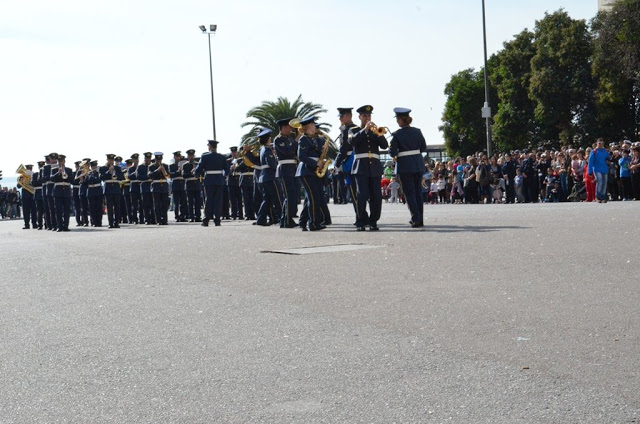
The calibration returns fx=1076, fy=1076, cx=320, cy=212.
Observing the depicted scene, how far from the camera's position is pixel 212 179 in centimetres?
2627

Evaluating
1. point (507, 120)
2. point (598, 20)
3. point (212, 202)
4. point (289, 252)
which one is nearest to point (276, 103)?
point (507, 120)

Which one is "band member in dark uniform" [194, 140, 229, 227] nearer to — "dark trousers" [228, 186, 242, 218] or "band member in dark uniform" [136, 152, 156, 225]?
"dark trousers" [228, 186, 242, 218]

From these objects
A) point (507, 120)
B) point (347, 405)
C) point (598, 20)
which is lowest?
point (347, 405)

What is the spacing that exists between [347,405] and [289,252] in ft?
29.5

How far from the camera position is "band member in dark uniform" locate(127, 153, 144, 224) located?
1351 inches

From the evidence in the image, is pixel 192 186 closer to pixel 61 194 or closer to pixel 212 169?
pixel 61 194

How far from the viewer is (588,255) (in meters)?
12.6

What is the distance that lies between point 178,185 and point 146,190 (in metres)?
1.03

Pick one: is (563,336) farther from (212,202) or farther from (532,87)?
(532,87)

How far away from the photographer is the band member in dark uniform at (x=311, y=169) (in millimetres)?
20234

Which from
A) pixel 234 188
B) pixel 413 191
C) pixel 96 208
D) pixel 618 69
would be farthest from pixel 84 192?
pixel 618 69

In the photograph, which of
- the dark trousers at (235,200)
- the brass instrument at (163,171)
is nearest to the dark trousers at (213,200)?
the dark trousers at (235,200)

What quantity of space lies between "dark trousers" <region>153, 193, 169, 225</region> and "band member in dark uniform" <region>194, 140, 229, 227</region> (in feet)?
19.8

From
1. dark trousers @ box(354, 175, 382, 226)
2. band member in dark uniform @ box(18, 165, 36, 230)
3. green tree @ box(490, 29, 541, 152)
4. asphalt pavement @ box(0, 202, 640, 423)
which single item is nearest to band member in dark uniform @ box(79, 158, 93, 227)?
band member in dark uniform @ box(18, 165, 36, 230)
